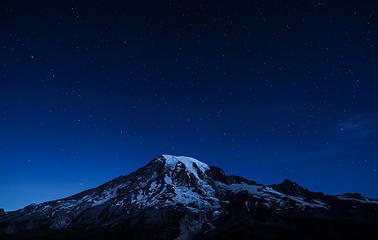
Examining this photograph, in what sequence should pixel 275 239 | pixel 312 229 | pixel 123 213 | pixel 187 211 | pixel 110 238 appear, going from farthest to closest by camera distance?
pixel 123 213 → pixel 187 211 → pixel 110 238 → pixel 312 229 → pixel 275 239

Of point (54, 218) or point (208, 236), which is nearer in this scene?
point (208, 236)

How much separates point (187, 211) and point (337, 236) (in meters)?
93.2

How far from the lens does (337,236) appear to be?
362 ft

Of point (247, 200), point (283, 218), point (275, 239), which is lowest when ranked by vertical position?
point (275, 239)

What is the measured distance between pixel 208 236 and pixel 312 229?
5366cm

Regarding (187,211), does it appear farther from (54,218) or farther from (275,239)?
(54,218)

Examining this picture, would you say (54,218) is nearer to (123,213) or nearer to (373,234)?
(123,213)

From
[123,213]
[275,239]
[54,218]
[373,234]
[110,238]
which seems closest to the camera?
[373,234]

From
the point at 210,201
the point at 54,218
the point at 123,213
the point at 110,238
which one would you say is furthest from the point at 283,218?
the point at 54,218

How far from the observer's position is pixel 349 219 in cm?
13288

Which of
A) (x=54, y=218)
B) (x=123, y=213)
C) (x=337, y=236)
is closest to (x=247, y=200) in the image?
(x=337, y=236)

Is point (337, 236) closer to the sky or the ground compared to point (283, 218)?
closer to the ground

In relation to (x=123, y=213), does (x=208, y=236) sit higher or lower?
lower

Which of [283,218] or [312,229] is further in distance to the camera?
[283,218]
